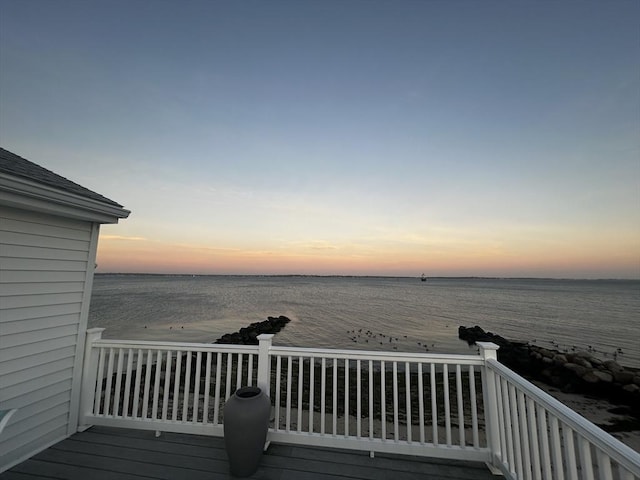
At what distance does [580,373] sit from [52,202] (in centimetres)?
1220

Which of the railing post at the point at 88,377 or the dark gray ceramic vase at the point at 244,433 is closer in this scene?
the dark gray ceramic vase at the point at 244,433

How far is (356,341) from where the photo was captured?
481 inches

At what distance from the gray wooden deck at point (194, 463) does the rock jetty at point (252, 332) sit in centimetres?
704

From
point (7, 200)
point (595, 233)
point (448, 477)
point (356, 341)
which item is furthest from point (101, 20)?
point (595, 233)

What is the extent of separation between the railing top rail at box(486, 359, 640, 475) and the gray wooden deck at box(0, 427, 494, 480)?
3.89 feet

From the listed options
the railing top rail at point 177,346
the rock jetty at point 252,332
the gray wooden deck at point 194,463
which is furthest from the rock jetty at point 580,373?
the rock jetty at point 252,332

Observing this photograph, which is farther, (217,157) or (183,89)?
(217,157)

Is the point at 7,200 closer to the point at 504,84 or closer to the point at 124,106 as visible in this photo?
the point at 124,106

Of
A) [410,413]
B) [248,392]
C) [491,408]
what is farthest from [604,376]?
[248,392]

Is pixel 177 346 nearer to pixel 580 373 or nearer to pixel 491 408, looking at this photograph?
pixel 491 408

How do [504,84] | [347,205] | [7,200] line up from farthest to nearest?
[347,205] → [504,84] → [7,200]

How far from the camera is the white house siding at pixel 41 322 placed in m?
2.34

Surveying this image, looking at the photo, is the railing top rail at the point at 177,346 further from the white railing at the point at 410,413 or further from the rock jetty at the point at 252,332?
the rock jetty at the point at 252,332

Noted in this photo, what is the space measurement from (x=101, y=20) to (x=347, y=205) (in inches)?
341
